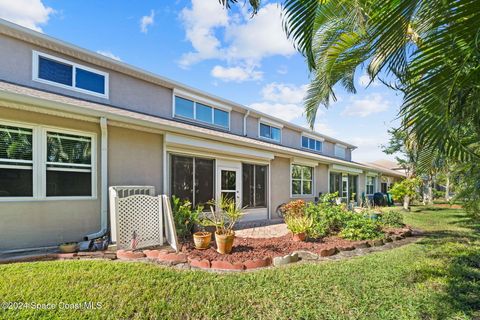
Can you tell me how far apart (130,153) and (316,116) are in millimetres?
5639

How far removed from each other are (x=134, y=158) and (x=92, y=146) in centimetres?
123

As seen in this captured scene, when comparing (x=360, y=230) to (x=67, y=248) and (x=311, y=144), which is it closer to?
(x=67, y=248)

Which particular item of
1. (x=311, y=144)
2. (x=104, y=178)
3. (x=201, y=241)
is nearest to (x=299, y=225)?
(x=201, y=241)

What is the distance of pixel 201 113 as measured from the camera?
42.5 ft

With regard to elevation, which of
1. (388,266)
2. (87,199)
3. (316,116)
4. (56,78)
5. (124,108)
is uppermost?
(56,78)

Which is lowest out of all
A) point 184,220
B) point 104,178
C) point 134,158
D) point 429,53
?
point 184,220

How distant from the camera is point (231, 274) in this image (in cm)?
511

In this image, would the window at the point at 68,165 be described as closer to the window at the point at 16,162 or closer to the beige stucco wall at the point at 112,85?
the window at the point at 16,162

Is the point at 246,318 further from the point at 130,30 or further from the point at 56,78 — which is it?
the point at 130,30

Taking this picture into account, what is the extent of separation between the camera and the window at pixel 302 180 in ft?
51.1

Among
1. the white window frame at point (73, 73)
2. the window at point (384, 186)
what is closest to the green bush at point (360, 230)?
the white window frame at point (73, 73)

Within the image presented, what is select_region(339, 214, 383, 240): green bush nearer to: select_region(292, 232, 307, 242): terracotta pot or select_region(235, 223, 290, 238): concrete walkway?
select_region(292, 232, 307, 242): terracotta pot

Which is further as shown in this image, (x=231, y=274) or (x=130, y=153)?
(x=130, y=153)

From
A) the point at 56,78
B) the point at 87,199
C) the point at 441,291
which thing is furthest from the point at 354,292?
the point at 56,78
